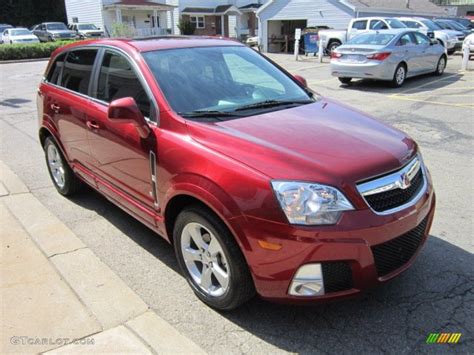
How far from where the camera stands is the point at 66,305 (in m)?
3.12

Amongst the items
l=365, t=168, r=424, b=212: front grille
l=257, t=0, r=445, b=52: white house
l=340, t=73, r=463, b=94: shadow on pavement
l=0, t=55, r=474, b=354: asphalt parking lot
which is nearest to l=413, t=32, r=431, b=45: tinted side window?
l=340, t=73, r=463, b=94: shadow on pavement

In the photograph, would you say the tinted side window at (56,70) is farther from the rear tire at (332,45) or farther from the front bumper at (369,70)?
the rear tire at (332,45)

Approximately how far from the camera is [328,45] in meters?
23.1

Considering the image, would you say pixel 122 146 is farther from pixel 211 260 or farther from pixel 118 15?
pixel 118 15

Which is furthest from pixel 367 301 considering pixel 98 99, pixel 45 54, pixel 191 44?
pixel 45 54

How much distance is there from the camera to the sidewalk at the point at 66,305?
275 cm

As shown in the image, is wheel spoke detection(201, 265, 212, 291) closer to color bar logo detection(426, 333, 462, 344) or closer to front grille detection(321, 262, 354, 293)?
front grille detection(321, 262, 354, 293)

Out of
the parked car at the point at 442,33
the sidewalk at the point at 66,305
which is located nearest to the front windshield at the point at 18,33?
the parked car at the point at 442,33

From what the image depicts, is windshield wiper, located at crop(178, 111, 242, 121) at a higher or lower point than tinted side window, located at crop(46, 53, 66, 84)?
lower

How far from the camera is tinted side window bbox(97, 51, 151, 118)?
11.5 feet

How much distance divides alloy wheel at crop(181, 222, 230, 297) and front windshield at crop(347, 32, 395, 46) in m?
11.0

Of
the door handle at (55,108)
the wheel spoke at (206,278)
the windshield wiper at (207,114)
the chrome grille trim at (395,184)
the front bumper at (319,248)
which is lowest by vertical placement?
the wheel spoke at (206,278)

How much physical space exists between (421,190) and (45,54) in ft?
90.2

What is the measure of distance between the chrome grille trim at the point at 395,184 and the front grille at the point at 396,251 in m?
0.19
